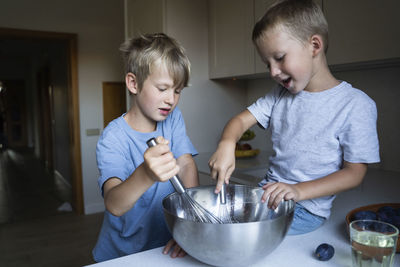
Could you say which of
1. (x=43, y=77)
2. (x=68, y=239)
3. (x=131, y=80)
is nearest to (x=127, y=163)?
(x=131, y=80)

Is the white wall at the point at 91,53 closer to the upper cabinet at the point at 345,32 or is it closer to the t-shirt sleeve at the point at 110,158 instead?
the upper cabinet at the point at 345,32

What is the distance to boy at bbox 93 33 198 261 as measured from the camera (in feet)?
2.55

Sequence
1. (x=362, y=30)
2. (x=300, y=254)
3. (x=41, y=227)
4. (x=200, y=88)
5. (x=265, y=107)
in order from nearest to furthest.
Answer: (x=300, y=254) → (x=265, y=107) → (x=362, y=30) → (x=200, y=88) → (x=41, y=227)

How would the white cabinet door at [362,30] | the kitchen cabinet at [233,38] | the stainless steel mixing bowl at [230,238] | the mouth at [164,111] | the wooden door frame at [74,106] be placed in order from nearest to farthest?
the stainless steel mixing bowl at [230,238], the mouth at [164,111], the white cabinet door at [362,30], the kitchen cabinet at [233,38], the wooden door frame at [74,106]

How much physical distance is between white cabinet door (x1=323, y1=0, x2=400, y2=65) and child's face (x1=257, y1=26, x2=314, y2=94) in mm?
614

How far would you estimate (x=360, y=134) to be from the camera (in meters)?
0.74

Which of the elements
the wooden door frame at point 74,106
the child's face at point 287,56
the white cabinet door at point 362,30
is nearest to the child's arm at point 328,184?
the child's face at point 287,56

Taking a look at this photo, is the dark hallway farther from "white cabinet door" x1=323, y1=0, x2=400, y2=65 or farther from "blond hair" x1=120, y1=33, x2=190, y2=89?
"white cabinet door" x1=323, y1=0, x2=400, y2=65

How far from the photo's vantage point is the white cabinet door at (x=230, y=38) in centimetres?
187

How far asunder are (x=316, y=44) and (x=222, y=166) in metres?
0.38

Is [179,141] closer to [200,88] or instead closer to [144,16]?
[200,88]

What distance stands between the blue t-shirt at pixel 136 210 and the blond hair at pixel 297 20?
40 cm

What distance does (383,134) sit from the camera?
1.57 metres

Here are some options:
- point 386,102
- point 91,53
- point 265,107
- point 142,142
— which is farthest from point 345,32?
point 91,53
